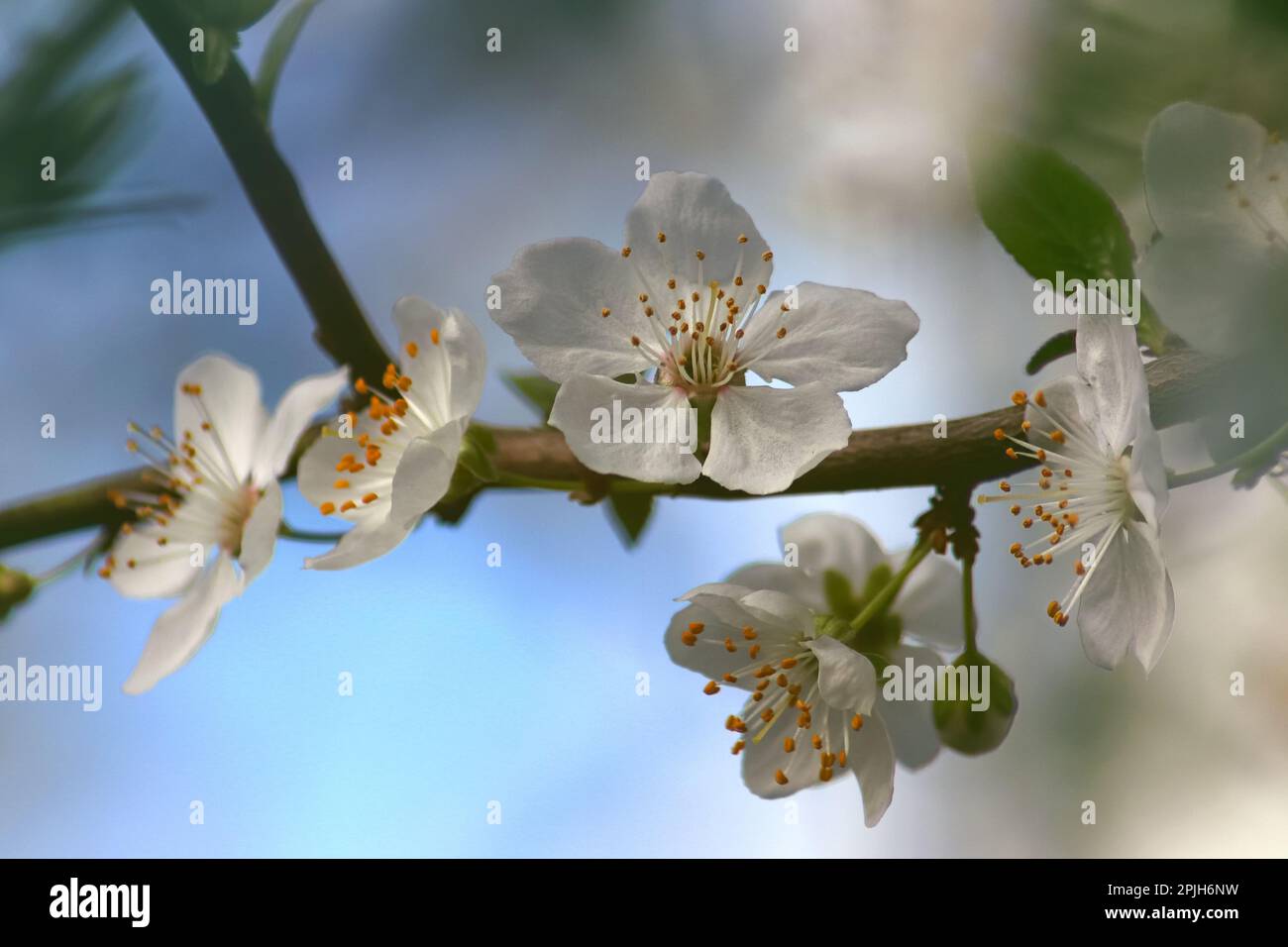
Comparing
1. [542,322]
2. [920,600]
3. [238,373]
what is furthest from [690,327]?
[238,373]

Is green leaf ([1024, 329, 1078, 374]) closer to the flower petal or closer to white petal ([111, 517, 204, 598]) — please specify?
the flower petal

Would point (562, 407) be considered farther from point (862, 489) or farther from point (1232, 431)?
point (1232, 431)

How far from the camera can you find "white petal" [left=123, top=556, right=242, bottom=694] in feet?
2.27

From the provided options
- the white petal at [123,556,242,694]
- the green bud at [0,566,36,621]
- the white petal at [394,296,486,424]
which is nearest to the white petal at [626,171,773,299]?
the white petal at [394,296,486,424]

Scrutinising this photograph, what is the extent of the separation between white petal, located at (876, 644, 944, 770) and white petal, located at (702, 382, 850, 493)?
0.60 feet

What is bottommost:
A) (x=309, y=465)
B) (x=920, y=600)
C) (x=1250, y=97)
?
(x=920, y=600)

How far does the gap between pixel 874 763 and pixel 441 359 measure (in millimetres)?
331

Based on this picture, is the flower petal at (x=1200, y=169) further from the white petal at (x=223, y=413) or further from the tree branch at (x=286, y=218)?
the white petal at (x=223, y=413)

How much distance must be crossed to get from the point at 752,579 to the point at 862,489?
135 millimetres

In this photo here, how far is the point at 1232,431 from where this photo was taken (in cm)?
54

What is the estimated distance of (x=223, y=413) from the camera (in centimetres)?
82

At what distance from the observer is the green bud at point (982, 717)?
2.13ft

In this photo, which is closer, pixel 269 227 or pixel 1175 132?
pixel 1175 132

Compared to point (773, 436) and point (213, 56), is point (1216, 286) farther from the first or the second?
point (213, 56)
